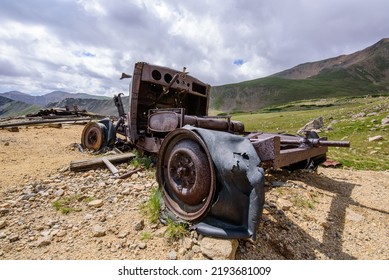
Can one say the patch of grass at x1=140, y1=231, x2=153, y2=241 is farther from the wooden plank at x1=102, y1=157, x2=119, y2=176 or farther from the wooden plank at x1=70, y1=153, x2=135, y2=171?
the wooden plank at x1=70, y1=153, x2=135, y2=171

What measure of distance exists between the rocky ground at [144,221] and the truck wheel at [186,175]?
1.32ft

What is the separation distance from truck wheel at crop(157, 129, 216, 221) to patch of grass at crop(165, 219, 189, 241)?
150 mm

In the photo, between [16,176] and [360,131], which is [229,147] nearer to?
[16,176]

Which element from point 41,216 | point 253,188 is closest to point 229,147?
Answer: point 253,188

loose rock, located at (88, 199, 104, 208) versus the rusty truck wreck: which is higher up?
the rusty truck wreck

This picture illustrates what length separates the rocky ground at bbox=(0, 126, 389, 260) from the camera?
2992 millimetres

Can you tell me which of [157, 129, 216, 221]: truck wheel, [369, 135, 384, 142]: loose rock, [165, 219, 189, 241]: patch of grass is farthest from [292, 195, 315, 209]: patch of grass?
[369, 135, 384, 142]: loose rock

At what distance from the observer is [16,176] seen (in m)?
5.34

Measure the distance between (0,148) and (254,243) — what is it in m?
9.04

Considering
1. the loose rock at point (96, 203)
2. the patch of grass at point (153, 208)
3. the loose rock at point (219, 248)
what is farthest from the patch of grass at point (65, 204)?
the loose rock at point (219, 248)

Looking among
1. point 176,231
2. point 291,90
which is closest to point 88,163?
point 176,231

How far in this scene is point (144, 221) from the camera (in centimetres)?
355

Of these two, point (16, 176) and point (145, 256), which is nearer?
point (145, 256)

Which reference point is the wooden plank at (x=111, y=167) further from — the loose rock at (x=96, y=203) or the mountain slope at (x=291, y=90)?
the mountain slope at (x=291, y=90)
